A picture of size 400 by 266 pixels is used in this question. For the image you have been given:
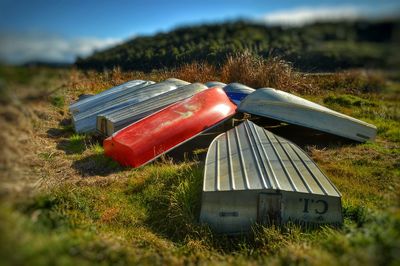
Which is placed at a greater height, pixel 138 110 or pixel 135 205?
pixel 138 110

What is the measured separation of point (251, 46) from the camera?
1108cm

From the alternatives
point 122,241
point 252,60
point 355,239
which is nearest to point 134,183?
point 122,241

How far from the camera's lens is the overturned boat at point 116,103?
6930 millimetres

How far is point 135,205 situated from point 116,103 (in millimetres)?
3440

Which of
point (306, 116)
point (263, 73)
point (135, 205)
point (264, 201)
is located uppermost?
point (263, 73)

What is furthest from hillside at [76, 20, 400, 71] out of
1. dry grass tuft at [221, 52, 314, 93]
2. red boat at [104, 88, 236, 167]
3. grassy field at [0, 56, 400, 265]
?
red boat at [104, 88, 236, 167]

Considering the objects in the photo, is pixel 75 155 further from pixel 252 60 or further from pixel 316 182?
pixel 252 60

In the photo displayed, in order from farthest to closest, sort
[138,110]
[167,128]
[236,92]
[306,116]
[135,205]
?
[236,92] → [138,110] → [306,116] → [167,128] → [135,205]

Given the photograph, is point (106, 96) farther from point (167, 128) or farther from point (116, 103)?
point (167, 128)

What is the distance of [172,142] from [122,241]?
255 cm

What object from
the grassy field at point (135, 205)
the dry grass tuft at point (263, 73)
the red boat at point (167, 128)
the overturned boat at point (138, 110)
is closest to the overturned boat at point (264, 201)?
the grassy field at point (135, 205)

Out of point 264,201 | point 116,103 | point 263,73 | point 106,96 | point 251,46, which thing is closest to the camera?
point 264,201

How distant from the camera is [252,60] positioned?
9.23 meters

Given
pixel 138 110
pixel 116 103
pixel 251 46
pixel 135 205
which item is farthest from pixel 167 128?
pixel 251 46
